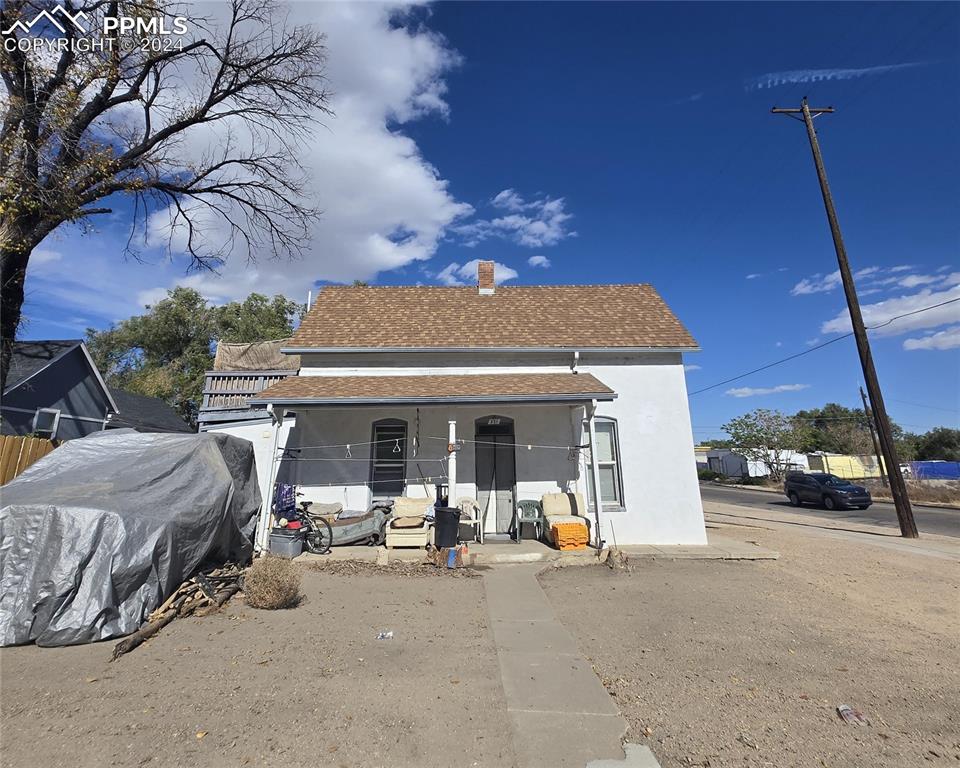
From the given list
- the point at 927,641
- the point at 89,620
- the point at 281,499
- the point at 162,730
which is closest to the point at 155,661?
the point at 89,620

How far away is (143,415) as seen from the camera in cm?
2020

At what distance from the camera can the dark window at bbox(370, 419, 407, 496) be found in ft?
34.2

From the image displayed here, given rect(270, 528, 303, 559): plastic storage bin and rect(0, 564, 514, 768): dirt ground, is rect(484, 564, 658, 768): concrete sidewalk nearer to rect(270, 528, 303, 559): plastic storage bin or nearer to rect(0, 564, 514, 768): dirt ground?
rect(0, 564, 514, 768): dirt ground

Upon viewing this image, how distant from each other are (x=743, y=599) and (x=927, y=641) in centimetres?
194

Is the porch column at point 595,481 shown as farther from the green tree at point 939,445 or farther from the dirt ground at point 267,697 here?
the green tree at point 939,445

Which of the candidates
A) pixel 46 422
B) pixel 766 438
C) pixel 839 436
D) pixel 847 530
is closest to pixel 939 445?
pixel 839 436

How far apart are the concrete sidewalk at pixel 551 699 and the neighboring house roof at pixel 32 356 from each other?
49.6 ft

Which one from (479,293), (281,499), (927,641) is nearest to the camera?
(927,641)

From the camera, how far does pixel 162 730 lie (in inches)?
123

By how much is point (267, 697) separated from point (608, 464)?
27.7 ft

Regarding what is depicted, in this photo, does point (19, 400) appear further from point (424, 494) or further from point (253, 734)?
point (253, 734)

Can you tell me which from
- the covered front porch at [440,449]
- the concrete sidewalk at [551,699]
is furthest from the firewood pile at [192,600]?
the concrete sidewalk at [551,699]

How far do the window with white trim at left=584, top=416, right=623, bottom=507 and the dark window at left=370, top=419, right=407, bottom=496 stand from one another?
4556 mm

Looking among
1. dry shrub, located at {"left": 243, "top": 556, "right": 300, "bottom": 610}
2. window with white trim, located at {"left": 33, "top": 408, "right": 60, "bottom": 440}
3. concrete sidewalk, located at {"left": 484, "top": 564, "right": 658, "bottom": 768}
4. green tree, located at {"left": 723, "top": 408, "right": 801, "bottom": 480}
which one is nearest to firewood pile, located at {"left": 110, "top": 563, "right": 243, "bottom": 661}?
dry shrub, located at {"left": 243, "top": 556, "right": 300, "bottom": 610}
